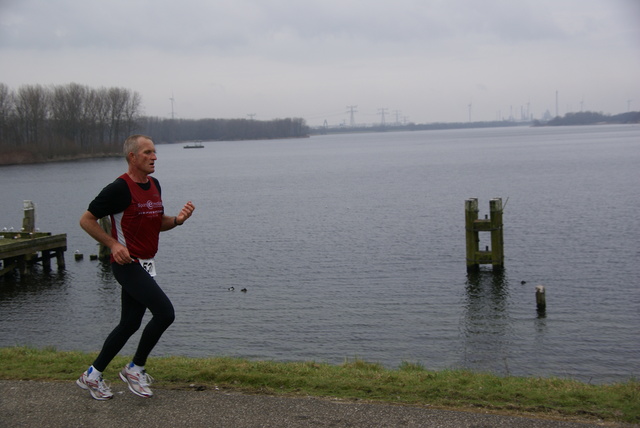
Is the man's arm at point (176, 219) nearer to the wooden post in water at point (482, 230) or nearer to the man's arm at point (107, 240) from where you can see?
the man's arm at point (107, 240)

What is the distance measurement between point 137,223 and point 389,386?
8.88 ft

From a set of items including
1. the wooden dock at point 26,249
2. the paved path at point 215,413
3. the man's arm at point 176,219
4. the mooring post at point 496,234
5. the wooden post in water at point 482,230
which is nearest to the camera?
the paved path at point 215,413

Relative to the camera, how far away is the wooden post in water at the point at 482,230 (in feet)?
76.7

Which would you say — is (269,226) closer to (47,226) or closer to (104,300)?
(47,226)

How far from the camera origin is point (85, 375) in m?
6.08

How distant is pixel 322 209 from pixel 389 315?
26.6 meters

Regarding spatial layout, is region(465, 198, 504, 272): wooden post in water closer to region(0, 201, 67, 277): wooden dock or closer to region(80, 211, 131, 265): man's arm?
region(0, 201, 67, 277): wooden dock

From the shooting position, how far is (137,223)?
596cm

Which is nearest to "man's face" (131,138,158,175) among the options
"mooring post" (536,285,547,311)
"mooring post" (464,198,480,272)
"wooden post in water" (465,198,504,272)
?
"mooring post" (536,285,547,311)

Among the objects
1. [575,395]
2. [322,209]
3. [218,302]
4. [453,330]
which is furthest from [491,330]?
[322,209]

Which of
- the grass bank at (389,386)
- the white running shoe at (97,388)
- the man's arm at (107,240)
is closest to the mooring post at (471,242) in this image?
the grass bank at (389,386)

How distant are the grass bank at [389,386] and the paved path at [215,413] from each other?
0.83 feet

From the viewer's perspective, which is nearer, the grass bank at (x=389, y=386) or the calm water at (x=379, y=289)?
the grass bank at (x=389, y=386)

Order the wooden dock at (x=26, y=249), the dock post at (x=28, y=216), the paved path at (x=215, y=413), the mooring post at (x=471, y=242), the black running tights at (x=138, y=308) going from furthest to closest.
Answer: the dock post at (x=28, y=216) → the wooden dock at (x=26, y=249) → the mooring post at (x=471, y=242) → the black running tights at (x=138, y=308) → the paved path at (x=215, y=413)
